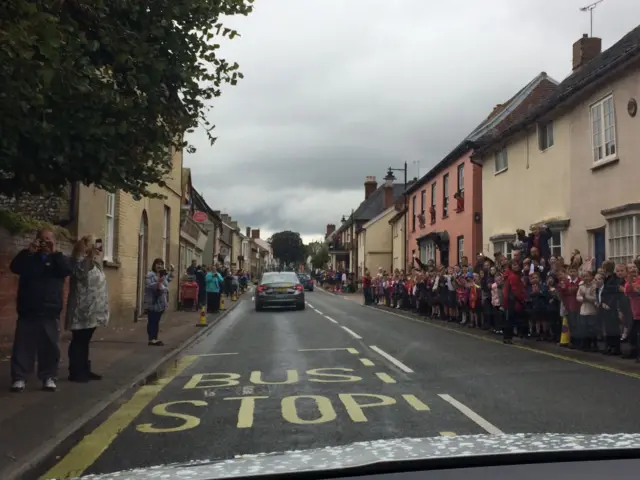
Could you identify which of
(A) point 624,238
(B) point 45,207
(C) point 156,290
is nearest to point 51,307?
(C) point 156,290

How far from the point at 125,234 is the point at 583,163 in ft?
41.5

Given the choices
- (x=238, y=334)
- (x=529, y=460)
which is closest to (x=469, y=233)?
(x=238, y=334)

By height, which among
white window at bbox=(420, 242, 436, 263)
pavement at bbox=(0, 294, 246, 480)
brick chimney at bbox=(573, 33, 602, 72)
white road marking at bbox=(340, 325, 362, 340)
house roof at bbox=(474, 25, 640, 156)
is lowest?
white road marking at bbox=(340, 325, 362, 340)

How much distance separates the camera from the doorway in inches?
811

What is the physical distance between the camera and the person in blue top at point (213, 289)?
80.0 feet

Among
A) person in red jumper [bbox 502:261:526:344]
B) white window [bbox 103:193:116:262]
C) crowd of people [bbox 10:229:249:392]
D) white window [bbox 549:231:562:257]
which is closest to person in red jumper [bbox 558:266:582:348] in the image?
person in red jumper [bbox 502:261:526:344]

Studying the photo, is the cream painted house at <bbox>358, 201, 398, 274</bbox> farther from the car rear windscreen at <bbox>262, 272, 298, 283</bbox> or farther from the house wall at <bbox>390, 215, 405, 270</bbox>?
the car rear windscreen at <bbox>262, 272, 298, 283</bbox>

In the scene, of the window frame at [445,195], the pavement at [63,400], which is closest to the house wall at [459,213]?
the window frame at [445,195]

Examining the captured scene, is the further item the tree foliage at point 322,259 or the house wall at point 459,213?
the tree foliage at point 322,259

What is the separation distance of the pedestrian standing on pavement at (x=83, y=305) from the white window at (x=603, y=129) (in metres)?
12.3

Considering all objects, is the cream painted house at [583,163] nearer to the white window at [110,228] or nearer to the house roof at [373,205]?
the white window at [110,228]

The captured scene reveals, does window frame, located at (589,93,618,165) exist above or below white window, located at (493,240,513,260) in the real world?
above

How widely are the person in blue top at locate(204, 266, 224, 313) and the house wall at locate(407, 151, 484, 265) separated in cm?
1075

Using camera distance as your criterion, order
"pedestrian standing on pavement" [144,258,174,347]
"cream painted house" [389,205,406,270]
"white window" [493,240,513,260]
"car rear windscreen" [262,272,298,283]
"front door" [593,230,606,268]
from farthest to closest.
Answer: "cream painted house" [389,205,406,270] → "car rear windscreen" [262,272,298,283] → "white window" [493,240,513,260] → "front door" [593,230,606,268] → "pedestrian standing on pavement" [144,258,174,347]
